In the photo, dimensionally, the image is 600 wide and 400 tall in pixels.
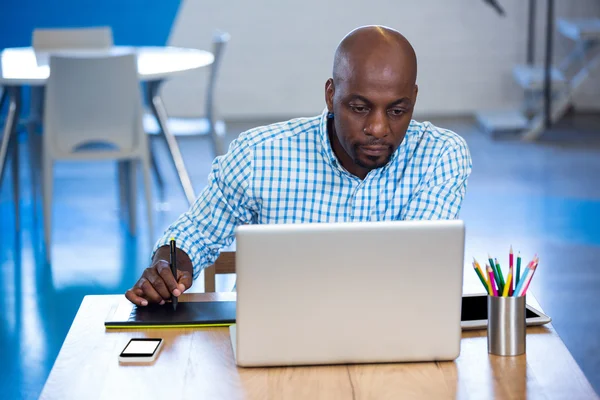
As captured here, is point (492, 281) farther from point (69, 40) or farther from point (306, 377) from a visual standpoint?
point (69, 40)

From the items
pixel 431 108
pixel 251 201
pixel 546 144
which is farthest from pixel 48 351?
pixel 431 108

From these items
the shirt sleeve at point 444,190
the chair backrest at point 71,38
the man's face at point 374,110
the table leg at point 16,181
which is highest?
the man's face at point 374,110

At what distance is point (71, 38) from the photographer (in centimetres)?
556

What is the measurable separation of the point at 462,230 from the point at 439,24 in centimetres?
633

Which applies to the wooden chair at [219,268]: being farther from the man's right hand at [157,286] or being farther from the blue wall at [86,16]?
the blue wall at [86,16]

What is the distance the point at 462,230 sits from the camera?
1.35 metres

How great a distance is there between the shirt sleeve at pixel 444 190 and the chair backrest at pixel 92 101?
2507 mm

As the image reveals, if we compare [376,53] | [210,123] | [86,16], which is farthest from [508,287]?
[86,16]

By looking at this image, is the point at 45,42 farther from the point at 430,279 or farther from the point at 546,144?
the point at 430,279

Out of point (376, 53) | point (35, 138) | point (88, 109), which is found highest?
point (376, 53)

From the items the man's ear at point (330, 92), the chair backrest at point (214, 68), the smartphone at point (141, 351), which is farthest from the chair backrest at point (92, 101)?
the smartphone at point (141, 351)

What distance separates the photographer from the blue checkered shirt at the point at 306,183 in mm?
1920

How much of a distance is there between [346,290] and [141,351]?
1.22 ft

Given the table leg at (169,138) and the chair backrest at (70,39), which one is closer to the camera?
the table leg at (169,138)
